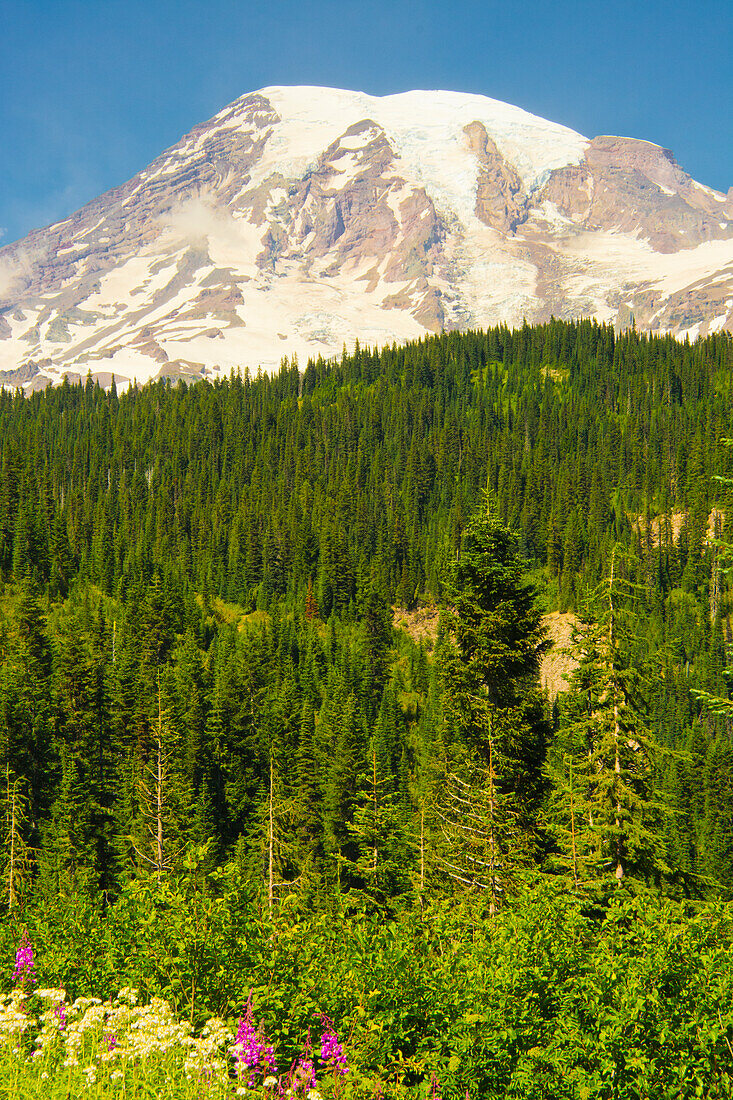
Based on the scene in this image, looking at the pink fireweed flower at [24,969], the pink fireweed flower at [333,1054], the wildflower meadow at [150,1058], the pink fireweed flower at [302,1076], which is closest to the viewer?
the wildflower meadow at [150,1058]

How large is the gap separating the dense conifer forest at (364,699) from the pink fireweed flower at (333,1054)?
37 centimetres

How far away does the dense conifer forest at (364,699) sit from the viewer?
14.3 meters

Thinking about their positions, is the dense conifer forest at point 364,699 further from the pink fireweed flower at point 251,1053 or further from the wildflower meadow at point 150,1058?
the wildflower meadow at point 150,1058

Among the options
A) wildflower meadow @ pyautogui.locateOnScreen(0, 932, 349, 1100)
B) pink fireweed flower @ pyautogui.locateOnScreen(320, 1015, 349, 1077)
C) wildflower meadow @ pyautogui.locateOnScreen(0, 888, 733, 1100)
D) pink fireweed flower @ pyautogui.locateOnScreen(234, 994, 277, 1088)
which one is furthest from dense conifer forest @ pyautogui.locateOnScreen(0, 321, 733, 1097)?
wildflower meadow @ pyautogui.locateOnScreen(0, 932, 349, 1100)

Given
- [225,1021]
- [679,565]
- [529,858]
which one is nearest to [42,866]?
[529,858]

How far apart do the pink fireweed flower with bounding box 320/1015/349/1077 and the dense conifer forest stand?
0.37 meters

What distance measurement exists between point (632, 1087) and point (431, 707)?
292 ft

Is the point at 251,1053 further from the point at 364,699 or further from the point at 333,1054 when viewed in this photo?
the point at 364,699

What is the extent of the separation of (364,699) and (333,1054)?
96834 millimetres

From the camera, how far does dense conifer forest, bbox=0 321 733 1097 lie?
14.3m

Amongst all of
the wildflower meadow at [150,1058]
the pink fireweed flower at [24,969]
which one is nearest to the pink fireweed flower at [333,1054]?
the wildflower meadow at [150,1058]

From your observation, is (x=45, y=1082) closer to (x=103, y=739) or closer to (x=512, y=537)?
(x=512, y=537)

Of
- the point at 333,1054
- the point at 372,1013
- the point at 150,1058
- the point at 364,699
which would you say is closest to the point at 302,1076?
the point at 333,1054

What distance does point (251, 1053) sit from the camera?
359 inches
